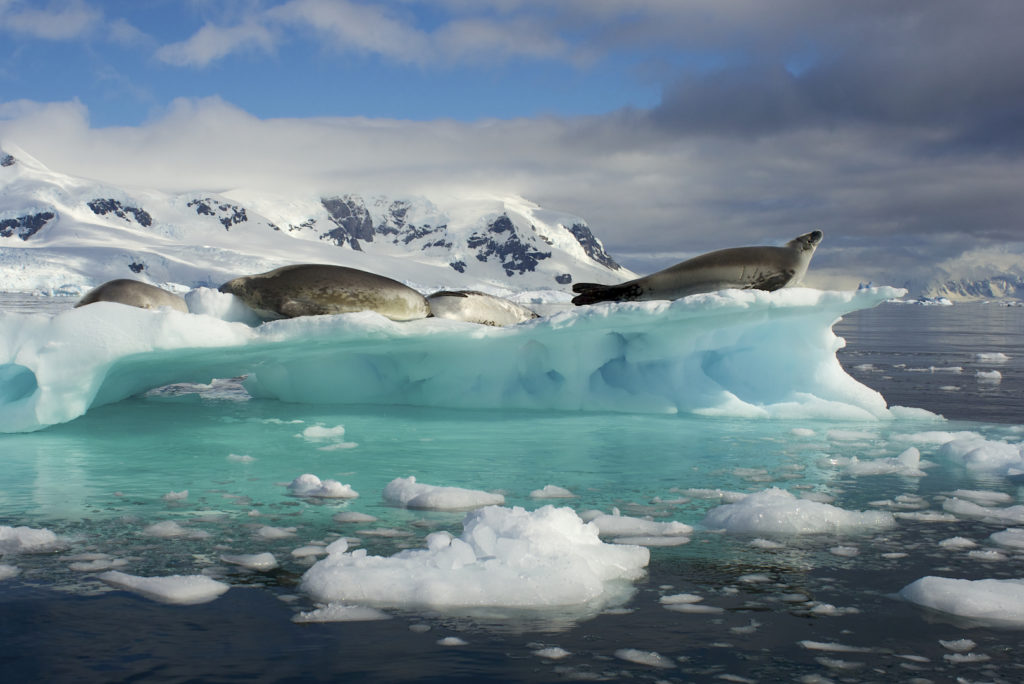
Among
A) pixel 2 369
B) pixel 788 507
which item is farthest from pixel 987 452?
pixel 2 369

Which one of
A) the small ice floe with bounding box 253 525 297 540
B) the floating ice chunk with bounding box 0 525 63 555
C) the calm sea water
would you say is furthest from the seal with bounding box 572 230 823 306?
the floating ice chunk with bounding box 0 525 63 555

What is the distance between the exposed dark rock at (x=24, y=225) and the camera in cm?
17438

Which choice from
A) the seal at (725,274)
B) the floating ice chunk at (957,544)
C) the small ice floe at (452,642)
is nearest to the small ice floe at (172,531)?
the small ice floe at (452,642)

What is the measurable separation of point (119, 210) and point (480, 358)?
7428 inches

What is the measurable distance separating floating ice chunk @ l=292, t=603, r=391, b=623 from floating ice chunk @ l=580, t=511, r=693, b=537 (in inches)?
50.8

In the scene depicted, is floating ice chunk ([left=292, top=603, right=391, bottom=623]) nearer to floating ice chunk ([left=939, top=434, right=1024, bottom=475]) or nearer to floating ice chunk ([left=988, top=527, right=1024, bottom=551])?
floating ice chunk ([left=988, top=527, right=1024, bottom=551])

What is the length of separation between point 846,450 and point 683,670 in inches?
173

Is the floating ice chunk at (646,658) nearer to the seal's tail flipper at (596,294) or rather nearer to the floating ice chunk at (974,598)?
the floating ice chunk at (974,598)

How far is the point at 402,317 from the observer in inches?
379

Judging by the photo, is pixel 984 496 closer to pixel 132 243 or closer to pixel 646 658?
pixel 646 658

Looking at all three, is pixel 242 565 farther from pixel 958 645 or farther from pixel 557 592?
pixel 958 645

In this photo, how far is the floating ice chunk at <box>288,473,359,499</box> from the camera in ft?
15.3

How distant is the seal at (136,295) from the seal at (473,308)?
3.18 metres

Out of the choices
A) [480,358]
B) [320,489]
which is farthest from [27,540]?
[480,358]
